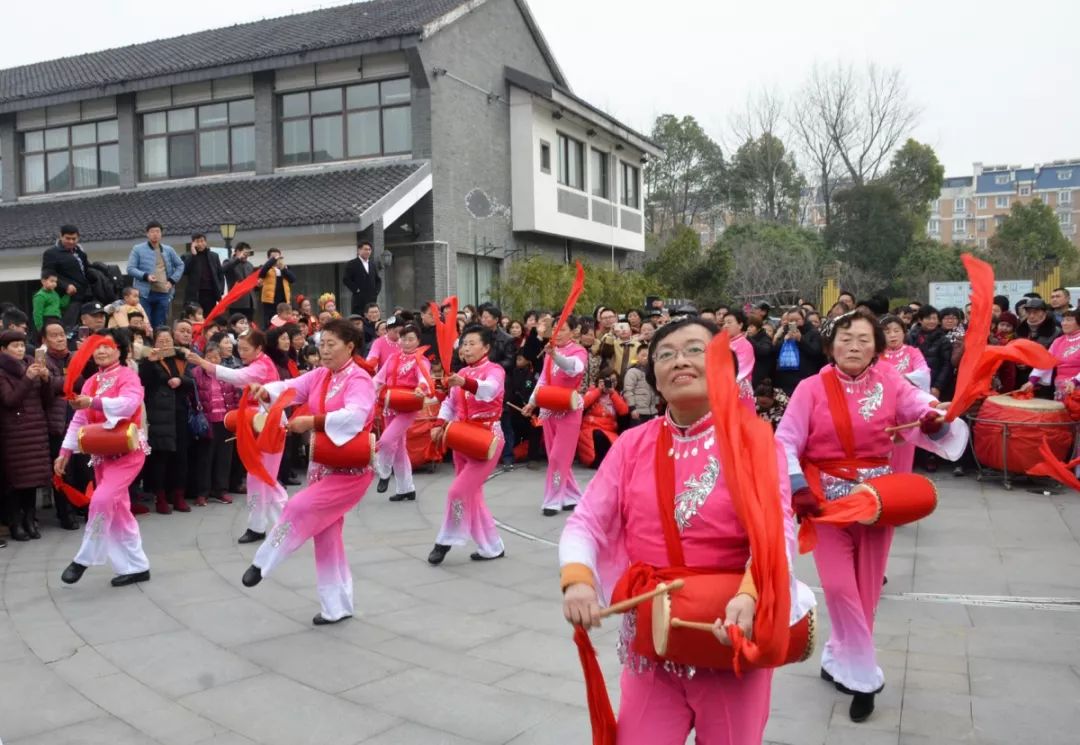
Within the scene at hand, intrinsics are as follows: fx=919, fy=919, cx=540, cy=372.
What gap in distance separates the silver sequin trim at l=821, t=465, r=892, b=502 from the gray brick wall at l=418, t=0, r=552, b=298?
15.7 m

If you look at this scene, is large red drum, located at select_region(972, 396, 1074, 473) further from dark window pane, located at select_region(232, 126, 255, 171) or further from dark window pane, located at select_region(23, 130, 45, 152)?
dark window pane, located at select_region(23, 130, 45, 152)

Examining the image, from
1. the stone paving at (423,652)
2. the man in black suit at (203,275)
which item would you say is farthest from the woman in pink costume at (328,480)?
the man in black suit at (203,275)

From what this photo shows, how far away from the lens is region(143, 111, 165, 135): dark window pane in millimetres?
21406

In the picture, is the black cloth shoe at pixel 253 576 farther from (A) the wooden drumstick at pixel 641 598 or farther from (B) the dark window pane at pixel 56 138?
(B) the dark window pane at pixel 56 138

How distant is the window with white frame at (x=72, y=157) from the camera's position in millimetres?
22125

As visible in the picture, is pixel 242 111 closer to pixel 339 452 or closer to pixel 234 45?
pixel 234 45

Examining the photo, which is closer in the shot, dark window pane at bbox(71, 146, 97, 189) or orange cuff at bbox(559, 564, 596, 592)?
orange cuff at bbox(559, 564, 596, 592)

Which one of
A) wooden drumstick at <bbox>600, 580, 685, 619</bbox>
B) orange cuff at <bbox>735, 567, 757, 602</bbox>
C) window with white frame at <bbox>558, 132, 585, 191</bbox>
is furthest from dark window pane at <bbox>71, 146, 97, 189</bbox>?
orange cuff at <bbox>735, 567, 757, 602</bbox>

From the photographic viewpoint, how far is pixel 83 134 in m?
22.4

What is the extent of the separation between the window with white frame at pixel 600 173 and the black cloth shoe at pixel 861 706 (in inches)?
865

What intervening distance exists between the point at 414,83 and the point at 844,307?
1202 cm

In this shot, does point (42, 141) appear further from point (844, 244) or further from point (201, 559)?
point (844, 244)

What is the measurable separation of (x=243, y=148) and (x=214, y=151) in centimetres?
81

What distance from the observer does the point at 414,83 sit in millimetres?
18938
